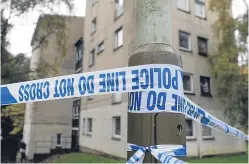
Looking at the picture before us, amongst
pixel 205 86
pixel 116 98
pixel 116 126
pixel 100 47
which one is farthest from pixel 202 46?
pixel 116 126

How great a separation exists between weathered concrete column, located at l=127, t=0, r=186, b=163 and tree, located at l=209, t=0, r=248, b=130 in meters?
7.09

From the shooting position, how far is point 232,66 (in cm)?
864

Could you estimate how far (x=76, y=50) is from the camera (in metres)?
16.3

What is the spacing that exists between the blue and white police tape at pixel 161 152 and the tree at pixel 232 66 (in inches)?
291

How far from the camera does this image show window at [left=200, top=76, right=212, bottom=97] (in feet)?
33.4

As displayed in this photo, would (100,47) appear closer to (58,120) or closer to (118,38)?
(118,38)

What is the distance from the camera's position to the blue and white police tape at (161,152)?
50.7 inches

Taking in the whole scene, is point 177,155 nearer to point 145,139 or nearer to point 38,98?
point 145,139

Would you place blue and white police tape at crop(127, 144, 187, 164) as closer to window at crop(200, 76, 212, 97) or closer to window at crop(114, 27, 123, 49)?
window at crop(114, 27, 123, 49)

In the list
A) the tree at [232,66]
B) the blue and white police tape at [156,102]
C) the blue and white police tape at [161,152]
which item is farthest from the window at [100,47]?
the blue and white police tape at [161,152]

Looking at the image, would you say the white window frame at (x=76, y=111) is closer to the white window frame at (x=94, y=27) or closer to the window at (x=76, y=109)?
the window at (x=76, y=109)

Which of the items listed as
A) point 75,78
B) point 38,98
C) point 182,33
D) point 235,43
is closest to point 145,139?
point 75,78

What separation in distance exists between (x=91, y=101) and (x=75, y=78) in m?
10.8

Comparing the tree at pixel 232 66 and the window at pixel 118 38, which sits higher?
the window at pixel 118 38
